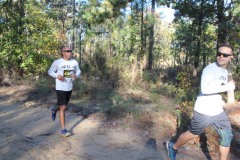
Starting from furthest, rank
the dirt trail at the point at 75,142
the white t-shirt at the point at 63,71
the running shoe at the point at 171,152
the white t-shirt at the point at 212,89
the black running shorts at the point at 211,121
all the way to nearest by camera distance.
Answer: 1. the white t-shirt at the point at 63,71
2. the dirt trail at the point at 75,142
3. the running shoe at the point at 171,152
4. the black running shorts at the point at 211,121
5. the white t-shirt at the point at 212,89

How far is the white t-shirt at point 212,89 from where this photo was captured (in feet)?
13.3

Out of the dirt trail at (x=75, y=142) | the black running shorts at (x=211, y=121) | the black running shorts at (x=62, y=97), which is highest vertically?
the black running shorts at (x=62, y=97)

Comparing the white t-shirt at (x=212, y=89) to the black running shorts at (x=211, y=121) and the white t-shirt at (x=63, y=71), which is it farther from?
the white t-shirt at (x=63, y=71)

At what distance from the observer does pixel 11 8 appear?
1312 cm

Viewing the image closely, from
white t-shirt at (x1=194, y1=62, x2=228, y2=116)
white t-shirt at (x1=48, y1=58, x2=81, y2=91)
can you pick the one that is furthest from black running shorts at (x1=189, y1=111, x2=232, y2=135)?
white t-shirt at (x1=48, y1=58, x2=81, y2=91)

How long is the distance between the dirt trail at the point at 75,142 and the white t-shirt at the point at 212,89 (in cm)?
130

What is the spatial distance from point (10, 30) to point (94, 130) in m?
7.48

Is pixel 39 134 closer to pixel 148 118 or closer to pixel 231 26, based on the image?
pixel 148 118

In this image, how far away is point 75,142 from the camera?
5699 millimetres

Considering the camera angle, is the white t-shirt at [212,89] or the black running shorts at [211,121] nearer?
the white t-shirt at [212,89]

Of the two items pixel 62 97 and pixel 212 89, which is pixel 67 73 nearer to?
pixel 62 97

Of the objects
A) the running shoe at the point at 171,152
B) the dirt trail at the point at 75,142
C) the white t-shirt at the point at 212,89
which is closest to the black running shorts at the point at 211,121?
the white t-shirt at the point at 212,89

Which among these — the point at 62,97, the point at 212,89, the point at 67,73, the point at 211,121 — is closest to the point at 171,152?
the point at 211,121

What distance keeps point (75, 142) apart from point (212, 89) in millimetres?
2788
